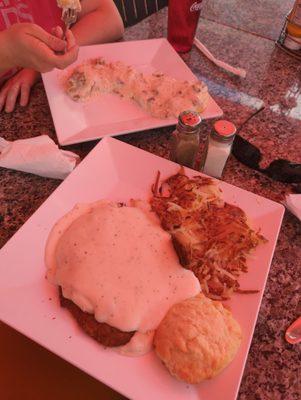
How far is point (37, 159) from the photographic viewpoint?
920mm

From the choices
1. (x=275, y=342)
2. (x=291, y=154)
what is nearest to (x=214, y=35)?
(x=291, y=154)

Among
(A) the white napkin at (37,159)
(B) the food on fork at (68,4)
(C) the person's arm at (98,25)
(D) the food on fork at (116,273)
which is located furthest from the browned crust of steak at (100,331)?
(C) the person's arm at (98,25)

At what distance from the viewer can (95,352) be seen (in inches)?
25.6

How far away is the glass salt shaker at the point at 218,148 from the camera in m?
0.88

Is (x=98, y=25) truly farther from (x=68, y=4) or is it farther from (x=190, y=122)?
(x=190, y=122)

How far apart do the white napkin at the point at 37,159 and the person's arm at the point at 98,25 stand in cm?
66

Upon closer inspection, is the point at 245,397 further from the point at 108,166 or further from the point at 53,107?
the point at 53,107

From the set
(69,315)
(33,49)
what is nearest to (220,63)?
(33,49)

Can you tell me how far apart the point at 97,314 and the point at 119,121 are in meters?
0.67

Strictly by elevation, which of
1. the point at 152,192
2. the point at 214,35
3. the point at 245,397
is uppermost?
the point at 214,35

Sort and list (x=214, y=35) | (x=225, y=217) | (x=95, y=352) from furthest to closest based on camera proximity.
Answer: (x=214, y=35) < (x=225, y=217) < (x=95, y=352)

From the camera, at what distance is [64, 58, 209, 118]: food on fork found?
3.66 ft

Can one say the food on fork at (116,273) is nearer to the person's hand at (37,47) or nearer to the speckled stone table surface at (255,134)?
the speckled stone table surface at (255,134)

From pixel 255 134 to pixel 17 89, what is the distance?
2.84ft
